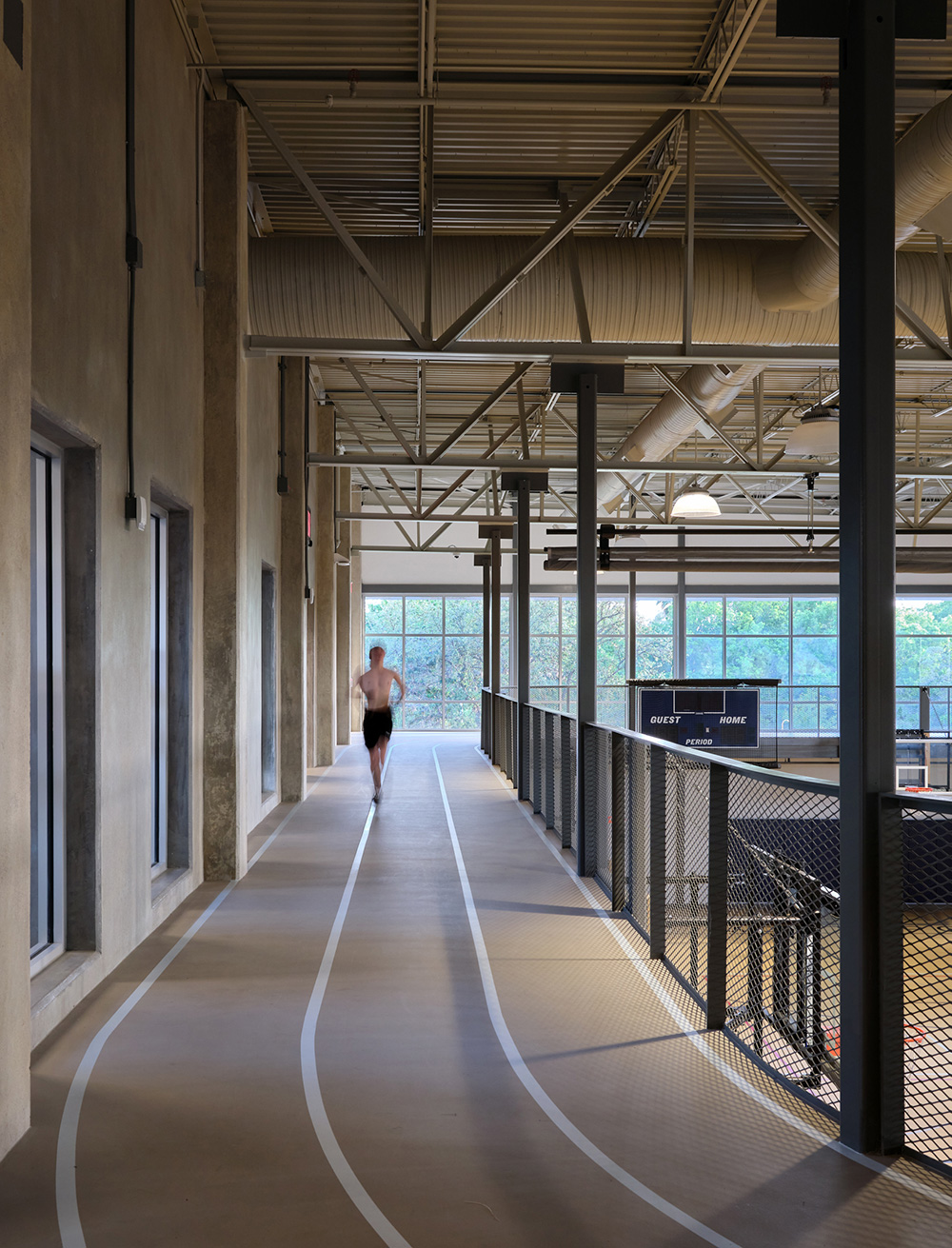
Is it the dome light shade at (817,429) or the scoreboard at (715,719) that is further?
the scoreboard at (715,719)

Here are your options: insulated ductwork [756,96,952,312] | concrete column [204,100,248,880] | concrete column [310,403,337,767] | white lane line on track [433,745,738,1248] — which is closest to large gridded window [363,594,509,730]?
concrete column [310,403,337,767]

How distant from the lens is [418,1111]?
4.11 m

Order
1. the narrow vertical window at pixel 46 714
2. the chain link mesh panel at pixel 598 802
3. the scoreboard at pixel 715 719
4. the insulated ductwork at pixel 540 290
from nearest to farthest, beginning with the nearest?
the narrow vertical window at pixel 46 714
the chain link mesh panel at pixel 598 802
the insulated ductwork at pixel 540 290
the scoreboard at pixel 715 719

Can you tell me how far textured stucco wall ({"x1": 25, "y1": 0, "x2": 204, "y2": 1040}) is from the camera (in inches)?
191

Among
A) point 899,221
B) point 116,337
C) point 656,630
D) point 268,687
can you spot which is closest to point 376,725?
point 268,687

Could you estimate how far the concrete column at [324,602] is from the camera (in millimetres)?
17531

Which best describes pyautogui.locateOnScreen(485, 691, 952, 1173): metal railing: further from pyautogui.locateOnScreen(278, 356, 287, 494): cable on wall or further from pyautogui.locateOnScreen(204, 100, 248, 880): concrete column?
pyautogui.locateOnScreen(278, 356, 287, 494): cable on wall

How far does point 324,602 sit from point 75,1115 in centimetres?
1384

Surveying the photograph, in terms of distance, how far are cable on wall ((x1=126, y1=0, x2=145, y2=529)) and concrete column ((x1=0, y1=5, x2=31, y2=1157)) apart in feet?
7.59

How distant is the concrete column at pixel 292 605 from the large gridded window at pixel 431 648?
59.1 ft

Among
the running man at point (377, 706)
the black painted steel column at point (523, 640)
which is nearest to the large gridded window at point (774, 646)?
the black painted steel column at point (523, 640)

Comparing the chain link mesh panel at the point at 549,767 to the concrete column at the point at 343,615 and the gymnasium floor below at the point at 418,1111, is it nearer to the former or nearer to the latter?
the gymnasium floor below at the point at 418,1111

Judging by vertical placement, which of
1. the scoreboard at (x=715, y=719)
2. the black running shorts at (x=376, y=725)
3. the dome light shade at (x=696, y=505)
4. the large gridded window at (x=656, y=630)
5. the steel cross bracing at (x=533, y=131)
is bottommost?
the scoreboard at (x=715, y=719)

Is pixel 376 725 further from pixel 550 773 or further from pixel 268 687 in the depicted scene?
pixel 550 773
